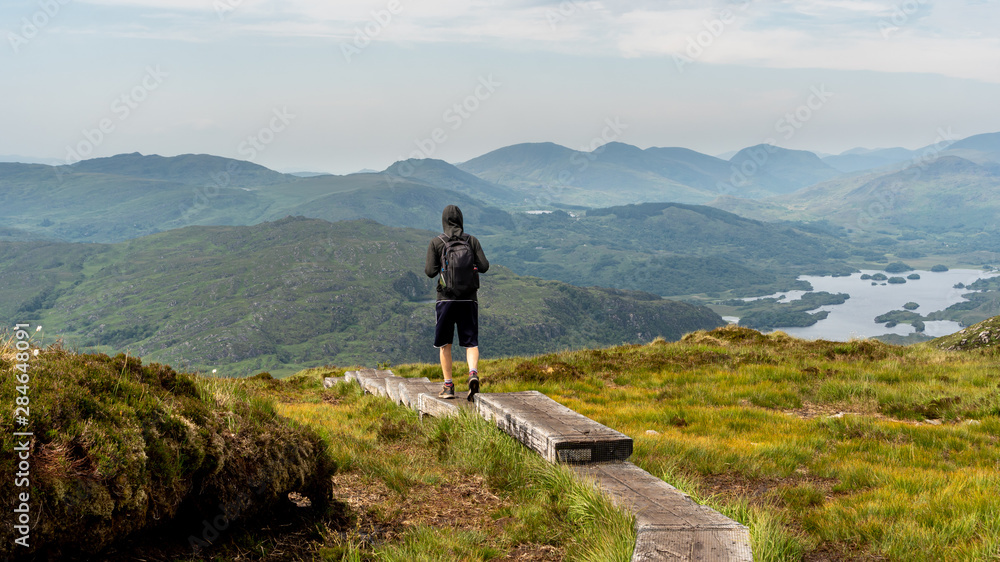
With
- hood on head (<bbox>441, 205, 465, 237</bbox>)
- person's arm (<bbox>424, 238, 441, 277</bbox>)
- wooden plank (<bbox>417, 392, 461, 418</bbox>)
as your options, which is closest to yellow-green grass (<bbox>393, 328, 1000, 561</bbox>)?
wooden plank (<bbox>417, 392, 461, 418</bbox>)

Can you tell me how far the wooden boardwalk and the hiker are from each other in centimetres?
80

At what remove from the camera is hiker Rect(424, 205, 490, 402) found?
10.5 metres

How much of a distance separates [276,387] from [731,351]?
47.2ft

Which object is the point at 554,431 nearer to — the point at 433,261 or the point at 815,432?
the point at 433,261

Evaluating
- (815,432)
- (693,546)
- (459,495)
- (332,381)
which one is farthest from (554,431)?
(332,381)

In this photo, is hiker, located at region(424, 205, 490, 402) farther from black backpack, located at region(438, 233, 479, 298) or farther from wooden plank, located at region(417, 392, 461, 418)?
wooden plank, located at region(417, 392, 461, 418)

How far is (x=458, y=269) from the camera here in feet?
34.4

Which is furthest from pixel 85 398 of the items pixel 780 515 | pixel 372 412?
pixel 372 412

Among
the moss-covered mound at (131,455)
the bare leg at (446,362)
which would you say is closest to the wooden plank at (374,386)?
the bare leg at (446,362)

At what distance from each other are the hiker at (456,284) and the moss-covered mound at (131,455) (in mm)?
4783

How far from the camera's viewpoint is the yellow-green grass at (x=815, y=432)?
220 inches

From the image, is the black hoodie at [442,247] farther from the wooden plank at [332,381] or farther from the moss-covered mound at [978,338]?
the moss-covered mound at [978,338]

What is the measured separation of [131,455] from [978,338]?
25.5m

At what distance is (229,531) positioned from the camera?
5238 millimetres
